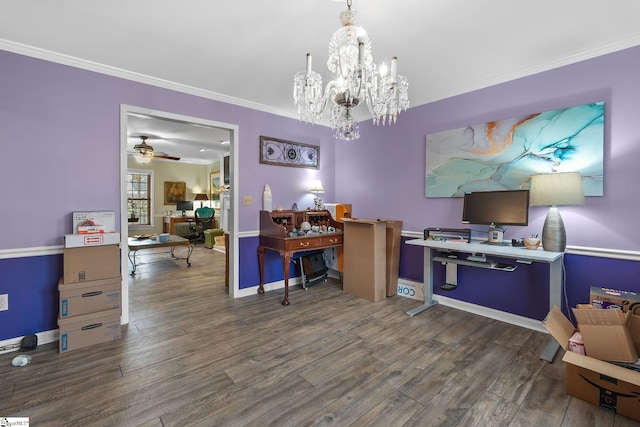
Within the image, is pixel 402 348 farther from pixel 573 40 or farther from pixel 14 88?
pixel 14 88

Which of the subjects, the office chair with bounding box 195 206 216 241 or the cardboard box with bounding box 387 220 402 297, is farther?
the office chair with bounding box 195 206 216 241

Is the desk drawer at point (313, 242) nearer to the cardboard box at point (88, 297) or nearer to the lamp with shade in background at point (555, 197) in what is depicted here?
the cardboard box at point (88, 297)

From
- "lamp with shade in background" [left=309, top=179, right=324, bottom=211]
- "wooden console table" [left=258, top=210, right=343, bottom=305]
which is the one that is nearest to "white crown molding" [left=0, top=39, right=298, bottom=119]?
"lamp with shade in background" [left=309, top=179, right=324, bottom=211]

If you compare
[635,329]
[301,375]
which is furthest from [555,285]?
[301,375]

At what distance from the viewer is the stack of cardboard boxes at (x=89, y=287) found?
7.61 feet

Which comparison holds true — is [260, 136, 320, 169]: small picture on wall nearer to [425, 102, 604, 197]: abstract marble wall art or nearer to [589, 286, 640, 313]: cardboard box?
[425, 102, 604, 197]: abstract marble wall art

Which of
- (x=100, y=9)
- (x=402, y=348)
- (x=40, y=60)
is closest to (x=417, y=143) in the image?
(x=402, y=348)

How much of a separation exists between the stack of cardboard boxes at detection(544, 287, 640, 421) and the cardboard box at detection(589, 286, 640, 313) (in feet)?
0.18

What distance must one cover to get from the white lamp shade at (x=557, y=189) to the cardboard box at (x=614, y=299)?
697 mm

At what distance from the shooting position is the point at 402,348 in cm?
236

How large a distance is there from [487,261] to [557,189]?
2.82 ft

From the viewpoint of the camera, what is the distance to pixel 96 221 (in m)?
2.64

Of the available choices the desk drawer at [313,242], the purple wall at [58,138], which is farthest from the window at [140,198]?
the desk drawer at [313,242]

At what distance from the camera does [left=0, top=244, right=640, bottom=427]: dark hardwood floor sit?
1619mm
